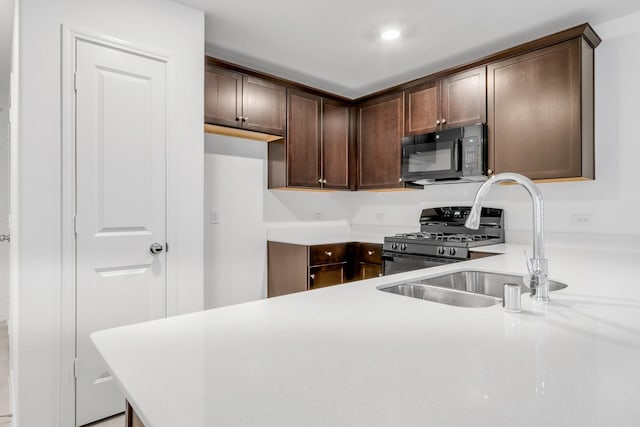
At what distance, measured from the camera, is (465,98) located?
299 centimetres

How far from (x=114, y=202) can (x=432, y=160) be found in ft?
7.57

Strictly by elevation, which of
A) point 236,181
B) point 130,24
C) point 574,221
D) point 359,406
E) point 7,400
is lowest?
point 7,400

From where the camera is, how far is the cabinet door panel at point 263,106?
3.08m

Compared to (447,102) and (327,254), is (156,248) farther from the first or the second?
(447,102)

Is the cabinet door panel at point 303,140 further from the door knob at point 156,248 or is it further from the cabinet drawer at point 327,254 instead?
the door knob at point 156,248

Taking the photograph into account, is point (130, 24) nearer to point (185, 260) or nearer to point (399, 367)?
point (185, 260)

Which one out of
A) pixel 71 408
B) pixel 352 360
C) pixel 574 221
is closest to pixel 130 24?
pixel 71 408

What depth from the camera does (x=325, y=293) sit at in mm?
1229

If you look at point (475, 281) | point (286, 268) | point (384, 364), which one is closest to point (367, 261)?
point (286, 268)

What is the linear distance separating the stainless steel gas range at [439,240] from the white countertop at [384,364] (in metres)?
1.64

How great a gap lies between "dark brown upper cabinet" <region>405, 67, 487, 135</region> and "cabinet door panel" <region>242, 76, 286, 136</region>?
1106 millimetres

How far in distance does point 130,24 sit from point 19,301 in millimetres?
1516

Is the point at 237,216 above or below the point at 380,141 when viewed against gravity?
below

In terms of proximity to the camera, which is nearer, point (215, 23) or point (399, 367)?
point (399, 367)
